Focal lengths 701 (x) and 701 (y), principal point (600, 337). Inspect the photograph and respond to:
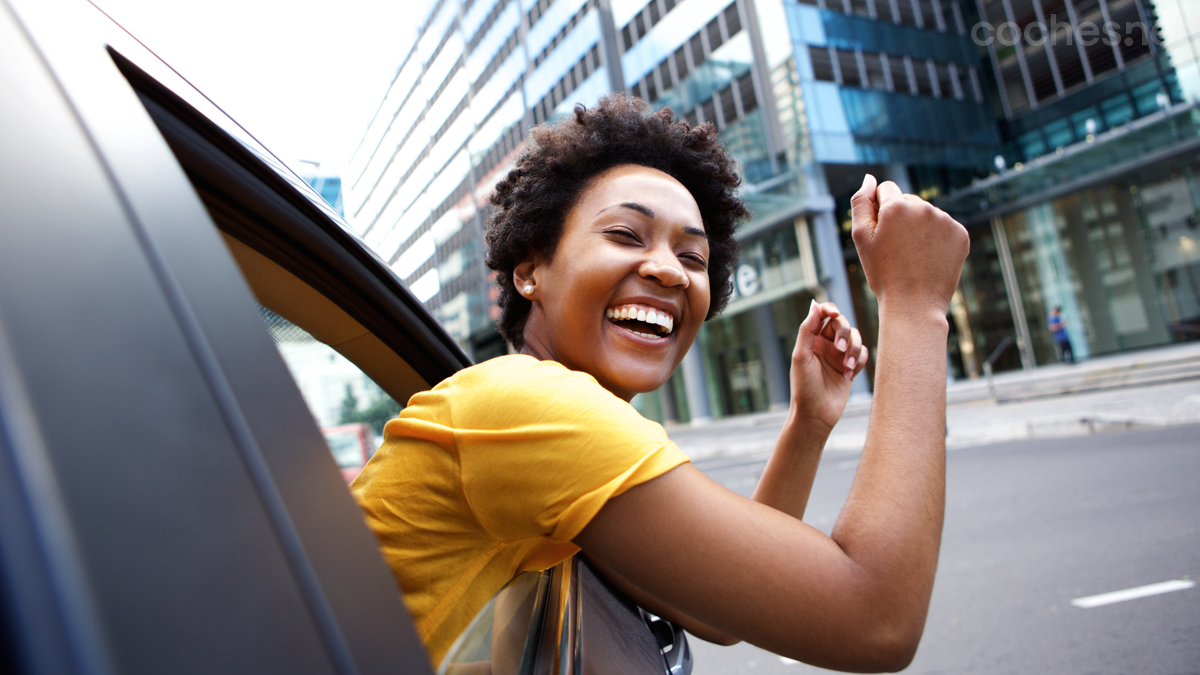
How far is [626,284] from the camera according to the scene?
1.37 metres

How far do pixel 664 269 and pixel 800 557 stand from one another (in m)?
0.66

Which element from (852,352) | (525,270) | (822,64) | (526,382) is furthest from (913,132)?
(526,382)

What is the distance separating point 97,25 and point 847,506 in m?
1.04

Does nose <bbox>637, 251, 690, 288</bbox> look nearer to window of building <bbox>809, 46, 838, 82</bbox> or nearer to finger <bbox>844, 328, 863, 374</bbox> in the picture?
finger <bbox>844, 328, 863, 374</bbox>

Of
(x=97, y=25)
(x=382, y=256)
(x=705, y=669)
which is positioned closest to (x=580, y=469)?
(x=97, y=25)

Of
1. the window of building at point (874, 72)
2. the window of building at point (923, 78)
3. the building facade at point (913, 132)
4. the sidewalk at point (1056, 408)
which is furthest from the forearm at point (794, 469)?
the window of building at point (923, 78)

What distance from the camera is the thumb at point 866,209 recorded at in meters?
1.19

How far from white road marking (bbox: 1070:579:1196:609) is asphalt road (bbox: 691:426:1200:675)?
2.1 inches

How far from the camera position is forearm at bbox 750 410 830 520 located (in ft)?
5.28

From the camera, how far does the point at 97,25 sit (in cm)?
76

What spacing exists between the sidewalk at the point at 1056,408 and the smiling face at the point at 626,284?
31.8ft

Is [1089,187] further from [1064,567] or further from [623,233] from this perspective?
[623,233]

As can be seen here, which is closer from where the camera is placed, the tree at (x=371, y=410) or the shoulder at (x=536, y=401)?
the shoulder at (x=536, y=401)

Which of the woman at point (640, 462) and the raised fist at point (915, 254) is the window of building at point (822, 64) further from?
the raised fist at point (915, 254)
